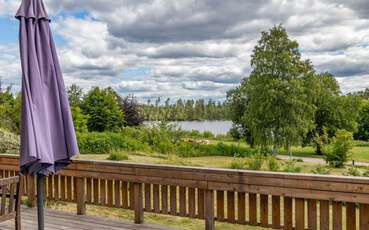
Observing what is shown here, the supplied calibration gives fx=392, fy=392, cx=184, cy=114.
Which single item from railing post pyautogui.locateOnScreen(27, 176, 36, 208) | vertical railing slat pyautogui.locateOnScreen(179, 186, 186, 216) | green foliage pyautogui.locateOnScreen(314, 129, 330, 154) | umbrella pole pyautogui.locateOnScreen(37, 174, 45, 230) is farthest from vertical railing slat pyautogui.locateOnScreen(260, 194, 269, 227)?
green foliage pyautogui.locateOnScreen(314, 129, 330, 154)

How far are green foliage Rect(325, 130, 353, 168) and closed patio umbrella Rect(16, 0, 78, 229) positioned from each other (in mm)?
15158

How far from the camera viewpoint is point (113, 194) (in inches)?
205

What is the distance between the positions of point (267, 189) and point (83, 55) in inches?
423

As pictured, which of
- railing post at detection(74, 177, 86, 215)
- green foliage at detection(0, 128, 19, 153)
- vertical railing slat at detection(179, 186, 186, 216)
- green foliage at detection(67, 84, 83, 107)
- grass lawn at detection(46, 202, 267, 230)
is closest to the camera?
vertical railing slat at detection(179, 186, 186, 216)

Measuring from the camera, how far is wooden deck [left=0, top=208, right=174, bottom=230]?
4832mm

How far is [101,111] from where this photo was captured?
25.4 m

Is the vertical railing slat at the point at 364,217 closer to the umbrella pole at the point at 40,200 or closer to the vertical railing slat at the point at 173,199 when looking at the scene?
the vertical railing slat at the point at 173,199

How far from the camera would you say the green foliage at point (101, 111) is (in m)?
25.5

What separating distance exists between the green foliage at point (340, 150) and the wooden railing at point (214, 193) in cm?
1281

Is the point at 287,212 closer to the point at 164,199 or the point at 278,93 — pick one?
the point at 164,199

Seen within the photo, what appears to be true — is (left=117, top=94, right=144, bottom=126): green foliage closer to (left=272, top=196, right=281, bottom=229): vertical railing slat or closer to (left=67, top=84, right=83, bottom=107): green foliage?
(left=67, top=84, right=83, bottom=107): green foliage

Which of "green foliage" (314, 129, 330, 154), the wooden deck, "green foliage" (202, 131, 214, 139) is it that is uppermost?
the wooden deck

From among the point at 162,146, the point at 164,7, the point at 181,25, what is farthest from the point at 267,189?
the point at 162,146

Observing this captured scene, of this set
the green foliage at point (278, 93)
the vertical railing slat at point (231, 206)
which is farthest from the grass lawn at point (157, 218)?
the green foliage at point (278, 93)
